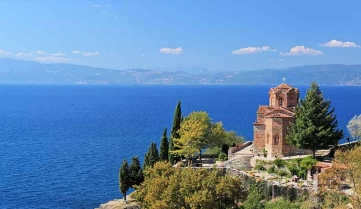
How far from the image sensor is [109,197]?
163 ft

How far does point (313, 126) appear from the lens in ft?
131

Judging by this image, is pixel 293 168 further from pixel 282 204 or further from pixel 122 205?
pixel 122 205

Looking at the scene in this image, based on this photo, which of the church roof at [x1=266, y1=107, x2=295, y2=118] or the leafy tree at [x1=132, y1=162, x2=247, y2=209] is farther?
the church roof at [x1=266, y1=107, x2=295, y2=118]

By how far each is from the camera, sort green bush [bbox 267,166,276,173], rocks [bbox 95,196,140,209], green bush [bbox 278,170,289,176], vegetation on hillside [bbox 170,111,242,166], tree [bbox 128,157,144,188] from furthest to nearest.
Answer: vegetation on hillside [bbox 170,111,242,166] → tree [bbox 128,157,144,188] → rocks [bbox 95,196,140,209] → green bush [bbox 267,166,276,173] → green bush [bbox 278,170,289,176]

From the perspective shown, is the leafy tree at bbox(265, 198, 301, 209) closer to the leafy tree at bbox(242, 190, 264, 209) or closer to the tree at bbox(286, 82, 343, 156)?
the leafy tree at bbox(242, 190, 264, 209)

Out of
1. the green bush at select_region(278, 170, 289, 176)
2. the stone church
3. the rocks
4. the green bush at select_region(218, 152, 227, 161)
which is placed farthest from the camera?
the green bush at select_region(218, 152, 227, 161)

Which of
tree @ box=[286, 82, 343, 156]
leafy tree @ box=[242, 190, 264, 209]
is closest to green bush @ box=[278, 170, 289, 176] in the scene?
tree @ box=[286, 82, 343, 156]

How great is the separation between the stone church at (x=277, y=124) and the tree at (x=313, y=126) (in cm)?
157

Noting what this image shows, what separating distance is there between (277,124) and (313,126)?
3.94 m

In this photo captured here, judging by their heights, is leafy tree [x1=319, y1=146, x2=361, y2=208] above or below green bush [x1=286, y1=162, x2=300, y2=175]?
above

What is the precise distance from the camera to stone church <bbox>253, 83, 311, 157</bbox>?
140ft

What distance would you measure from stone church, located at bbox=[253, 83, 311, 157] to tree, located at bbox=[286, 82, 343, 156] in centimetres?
157

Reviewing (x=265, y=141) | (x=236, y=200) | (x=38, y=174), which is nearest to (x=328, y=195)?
(x=236, y=200)

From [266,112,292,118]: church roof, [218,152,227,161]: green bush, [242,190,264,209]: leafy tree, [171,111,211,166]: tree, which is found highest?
[266,112,292,118]: church roof
